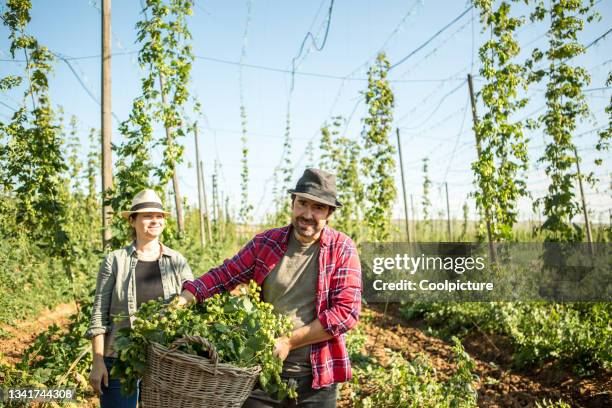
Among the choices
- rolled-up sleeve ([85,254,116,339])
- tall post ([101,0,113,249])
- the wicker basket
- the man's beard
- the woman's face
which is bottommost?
the wicker basket

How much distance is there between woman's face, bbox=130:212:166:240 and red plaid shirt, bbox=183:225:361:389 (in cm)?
76

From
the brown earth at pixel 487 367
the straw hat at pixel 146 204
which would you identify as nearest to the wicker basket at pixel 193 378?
the straw hat at pixel 146 204

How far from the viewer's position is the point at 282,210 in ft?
44.8

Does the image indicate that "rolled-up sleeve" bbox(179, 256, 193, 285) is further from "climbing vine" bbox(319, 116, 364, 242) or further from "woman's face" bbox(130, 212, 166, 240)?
"climbing vine" bbox(319, 116, 364, 242)

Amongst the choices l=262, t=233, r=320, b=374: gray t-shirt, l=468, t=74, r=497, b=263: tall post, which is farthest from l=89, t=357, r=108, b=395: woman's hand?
l=468, t=74, r=497, b=263: tall post

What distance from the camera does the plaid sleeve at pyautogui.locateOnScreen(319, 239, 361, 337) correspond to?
229 centimetres

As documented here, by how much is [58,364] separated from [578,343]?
16.8 feet

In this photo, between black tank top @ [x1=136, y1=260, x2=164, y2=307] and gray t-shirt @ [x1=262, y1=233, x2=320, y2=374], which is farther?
black tank top @ [x1=136, y1=260, x2=164, y2=307]

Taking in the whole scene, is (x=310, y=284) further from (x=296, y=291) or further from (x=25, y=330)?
(x=25, y=330)

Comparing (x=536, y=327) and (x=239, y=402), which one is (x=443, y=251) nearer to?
(x=536, y=327)

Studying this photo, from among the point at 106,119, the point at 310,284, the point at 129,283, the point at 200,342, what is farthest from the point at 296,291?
the point at 106,119

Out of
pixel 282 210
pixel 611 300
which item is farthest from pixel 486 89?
pixel 282 210

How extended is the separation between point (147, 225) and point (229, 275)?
31.7 inches

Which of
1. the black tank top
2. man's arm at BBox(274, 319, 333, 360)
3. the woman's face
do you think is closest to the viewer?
man's arm at BBox(274, 319, 333, 360)
